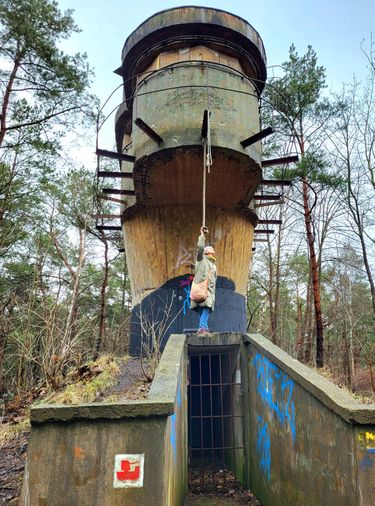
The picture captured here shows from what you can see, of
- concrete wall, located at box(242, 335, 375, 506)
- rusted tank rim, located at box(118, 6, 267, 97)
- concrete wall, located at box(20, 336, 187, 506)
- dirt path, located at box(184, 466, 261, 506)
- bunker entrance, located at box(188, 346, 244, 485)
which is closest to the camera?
concrete wall, located at box(20, 336, 187, 506)

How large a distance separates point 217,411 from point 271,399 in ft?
13.4

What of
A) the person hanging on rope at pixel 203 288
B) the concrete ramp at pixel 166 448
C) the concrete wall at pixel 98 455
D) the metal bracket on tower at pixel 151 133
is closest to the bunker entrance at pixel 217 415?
the person hanging on rope at pixel 203 288

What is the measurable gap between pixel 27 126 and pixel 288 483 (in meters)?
10.7

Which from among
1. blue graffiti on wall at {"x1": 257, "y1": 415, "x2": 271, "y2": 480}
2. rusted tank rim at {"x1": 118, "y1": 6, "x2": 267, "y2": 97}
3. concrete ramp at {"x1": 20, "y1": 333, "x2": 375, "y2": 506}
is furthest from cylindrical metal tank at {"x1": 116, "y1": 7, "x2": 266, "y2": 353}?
concrete ramp at {"x1": 20, "y1": 333, "x2": 375, "y2": 506}

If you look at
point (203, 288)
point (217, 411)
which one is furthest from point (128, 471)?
point (217, 411)

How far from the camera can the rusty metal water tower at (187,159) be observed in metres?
8.17

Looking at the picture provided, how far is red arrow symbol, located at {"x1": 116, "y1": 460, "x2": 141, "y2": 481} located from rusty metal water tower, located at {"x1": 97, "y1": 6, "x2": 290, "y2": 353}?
5122mm

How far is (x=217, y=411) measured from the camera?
9.16 metres

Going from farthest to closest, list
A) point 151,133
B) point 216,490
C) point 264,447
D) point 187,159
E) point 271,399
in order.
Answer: point 187,159, point 151,133, point 216,490, point 264,447, point 271,399

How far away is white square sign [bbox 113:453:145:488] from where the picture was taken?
120 inches

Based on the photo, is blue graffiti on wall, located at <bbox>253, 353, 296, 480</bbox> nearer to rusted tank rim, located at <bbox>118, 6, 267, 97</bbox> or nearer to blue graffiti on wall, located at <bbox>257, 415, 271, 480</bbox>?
blue graffiti on wall, located at <bbox>257, 415, 271, 480</bbox>

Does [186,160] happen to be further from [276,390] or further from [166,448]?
[166,448]

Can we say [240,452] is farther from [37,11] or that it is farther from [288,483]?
[37,11]

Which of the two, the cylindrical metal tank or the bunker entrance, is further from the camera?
the cylindrical metal tank
